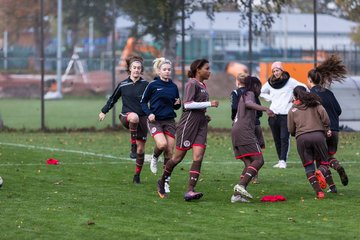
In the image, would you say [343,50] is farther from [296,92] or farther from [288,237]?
[288,237]

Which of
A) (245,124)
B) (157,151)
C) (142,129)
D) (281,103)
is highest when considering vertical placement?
(281,103)

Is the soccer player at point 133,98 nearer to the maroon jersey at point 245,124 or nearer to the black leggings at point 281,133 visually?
the maroon jersey at point 245,124

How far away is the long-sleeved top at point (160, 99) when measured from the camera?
48.5 feet

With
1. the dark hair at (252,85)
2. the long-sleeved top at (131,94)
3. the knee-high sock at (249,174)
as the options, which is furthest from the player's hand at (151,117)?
the long-sleeved top at (131,94)

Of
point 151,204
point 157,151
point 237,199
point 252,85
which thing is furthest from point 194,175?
point 157,151

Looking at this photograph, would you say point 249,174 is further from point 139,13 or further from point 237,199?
point 139,13

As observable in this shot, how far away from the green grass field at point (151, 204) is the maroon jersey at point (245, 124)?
81 cm

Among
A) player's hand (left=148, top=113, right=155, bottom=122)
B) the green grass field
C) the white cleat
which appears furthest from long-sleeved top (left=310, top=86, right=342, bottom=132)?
player's hand (left=148, top=113, right=155, bottom=122)

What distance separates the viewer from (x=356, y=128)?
27219 millimetres

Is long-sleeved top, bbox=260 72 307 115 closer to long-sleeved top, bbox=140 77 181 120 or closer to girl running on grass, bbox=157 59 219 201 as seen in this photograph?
long-sleeved top, bbox=140 77 181 120

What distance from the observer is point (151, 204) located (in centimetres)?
1354

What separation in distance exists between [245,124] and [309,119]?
0.91 m

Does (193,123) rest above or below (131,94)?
below

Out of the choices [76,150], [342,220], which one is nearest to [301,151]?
[342,220]
